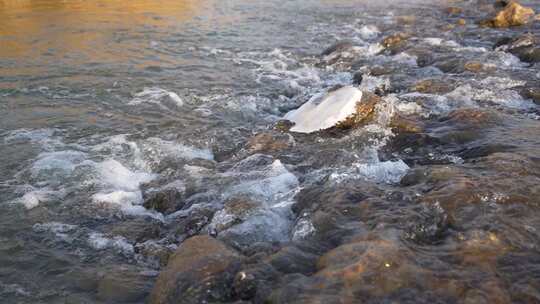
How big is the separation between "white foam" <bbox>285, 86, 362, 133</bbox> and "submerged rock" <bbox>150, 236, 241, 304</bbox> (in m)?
3.75

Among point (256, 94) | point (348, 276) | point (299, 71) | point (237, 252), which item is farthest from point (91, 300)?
point (299, 71)

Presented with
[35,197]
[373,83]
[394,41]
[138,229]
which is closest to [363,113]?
[373,83]

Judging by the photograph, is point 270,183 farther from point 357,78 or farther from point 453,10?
point 453,10

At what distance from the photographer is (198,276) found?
3.93 meters

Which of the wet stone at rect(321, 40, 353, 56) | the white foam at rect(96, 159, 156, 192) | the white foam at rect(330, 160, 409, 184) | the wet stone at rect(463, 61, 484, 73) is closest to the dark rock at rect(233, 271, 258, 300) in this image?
the white foam at rect(330, 160, 409, 184)

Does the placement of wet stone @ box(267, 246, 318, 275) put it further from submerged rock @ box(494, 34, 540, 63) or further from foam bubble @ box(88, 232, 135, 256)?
submerged rock @ box(494, 34, 540, 63)

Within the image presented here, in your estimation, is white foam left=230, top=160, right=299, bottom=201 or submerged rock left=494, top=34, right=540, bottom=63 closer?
white foam left=230, top=160, right=299, bottom=201

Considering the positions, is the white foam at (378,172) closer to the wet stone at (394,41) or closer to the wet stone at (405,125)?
the wet stone at (405,125)

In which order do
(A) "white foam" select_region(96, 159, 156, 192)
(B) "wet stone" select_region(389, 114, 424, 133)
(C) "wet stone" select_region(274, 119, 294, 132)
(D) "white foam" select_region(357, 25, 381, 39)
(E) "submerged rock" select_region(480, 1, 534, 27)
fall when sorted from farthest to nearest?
1. (D) "white foam" select_region(357, 25, 381, 39)
2. (E) "submerged rock" select_region(480, 1, 534, 27)
3. (C) "wet stone" select_region(274, 119, 294, 132)
4. (B) "wet stone" select_region(389, 114, 424, 133)
5. (A) "white foam" select_region(96, 159, 156, 192)

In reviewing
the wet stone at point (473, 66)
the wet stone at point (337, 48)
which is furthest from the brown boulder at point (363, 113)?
the wet stone at point (337, 48)

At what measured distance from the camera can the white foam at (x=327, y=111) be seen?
7648 mm

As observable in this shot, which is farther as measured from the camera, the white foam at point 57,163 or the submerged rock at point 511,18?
the submerged rock at point 511,18

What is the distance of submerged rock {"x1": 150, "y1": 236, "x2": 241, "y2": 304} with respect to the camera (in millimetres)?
3799

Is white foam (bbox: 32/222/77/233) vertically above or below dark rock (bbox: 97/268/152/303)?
below
